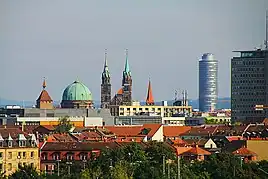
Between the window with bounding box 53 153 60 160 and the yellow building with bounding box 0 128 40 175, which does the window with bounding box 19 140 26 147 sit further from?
the window with bounding box 53 153 60 160

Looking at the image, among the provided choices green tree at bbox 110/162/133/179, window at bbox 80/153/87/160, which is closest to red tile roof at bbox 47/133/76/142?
window at bbox 80/153/87/160

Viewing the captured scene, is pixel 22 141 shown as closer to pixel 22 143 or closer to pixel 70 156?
pixel 22 143

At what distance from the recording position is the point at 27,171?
3477 inches

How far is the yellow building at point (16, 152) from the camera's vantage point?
10275 cm

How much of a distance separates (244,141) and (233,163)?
29077 mm

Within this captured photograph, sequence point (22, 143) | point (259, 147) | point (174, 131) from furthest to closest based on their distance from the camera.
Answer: point (174, 131)
point (259, 147)
point (22, 143)

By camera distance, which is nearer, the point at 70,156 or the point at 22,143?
the point at 22,143

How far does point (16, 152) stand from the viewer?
10425 cm

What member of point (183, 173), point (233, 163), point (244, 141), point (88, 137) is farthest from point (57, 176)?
point (88, 137)

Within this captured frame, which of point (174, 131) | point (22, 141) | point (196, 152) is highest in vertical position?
point (22, 141)

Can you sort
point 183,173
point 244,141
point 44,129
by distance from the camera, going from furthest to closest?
point 44,129 → point 244,141 → point 183,173

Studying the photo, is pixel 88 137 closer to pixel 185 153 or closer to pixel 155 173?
pixel 185 153

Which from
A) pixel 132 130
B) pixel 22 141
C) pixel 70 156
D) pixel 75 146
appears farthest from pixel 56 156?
pixel 132 130

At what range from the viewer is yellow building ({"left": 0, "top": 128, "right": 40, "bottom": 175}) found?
10275cm
